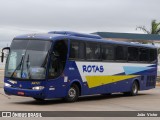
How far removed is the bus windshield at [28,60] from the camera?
19.5m

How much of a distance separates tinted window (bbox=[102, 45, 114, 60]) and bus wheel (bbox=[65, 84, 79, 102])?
9.18 ft

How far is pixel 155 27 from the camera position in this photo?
195 ft

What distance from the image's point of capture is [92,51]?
2244 centimetres

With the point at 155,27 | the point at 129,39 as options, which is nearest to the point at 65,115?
the point at 129,39

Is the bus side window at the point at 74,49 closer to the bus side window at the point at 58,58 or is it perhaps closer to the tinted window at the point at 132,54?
the bus side window at the point at 58,58

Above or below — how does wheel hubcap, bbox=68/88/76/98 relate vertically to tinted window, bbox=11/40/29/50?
below

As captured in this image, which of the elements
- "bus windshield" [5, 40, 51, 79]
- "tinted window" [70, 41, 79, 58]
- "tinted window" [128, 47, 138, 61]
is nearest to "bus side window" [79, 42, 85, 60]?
"tinted window" [70, 41, 79, 58]

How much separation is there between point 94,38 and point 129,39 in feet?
77.6

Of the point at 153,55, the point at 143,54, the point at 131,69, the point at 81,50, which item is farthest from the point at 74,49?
the point at 153,55

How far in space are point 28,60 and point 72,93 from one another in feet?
8.58

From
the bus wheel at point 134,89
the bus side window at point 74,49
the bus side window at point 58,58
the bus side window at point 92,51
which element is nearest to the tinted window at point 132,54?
the bus wheel at point 134,89

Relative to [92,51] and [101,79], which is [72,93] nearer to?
[92,51]

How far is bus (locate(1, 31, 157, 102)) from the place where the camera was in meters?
19.5

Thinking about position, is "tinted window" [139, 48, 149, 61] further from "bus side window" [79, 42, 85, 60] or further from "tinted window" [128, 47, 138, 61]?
"bus side window" [79, 42, 85, 60]
